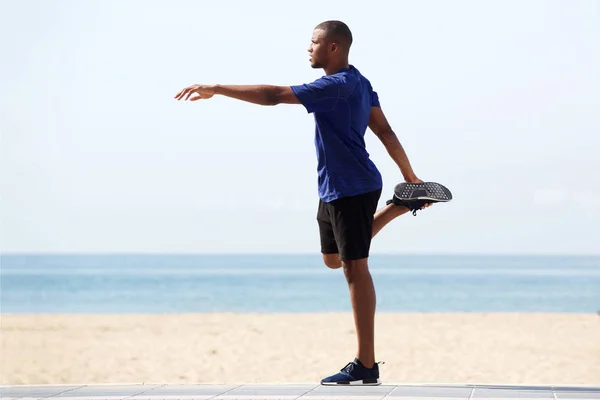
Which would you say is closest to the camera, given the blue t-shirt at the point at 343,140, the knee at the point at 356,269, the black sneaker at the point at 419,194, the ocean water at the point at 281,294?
the blue t-shirt at the point at 343,140

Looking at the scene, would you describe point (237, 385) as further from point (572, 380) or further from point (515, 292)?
point (515, 292)

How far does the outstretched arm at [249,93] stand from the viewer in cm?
458

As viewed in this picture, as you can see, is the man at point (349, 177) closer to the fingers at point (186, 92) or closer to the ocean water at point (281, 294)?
the fingers at point (186, 92)

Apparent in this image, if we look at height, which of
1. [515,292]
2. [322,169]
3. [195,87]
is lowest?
[515,292]

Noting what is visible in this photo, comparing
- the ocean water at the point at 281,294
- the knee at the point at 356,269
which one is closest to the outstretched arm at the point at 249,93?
the knee at the point at 356,269

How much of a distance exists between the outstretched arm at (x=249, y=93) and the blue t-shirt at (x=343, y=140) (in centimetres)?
22

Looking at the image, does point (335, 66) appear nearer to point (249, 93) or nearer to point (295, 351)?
point (249, 93)

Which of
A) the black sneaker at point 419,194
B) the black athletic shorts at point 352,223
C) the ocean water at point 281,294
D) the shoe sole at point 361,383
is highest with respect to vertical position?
the black sneaker at point 419,194

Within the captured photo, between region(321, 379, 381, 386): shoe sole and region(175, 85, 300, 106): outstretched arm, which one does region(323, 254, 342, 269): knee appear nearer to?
region(321, 379, 381, 386): shoe sole

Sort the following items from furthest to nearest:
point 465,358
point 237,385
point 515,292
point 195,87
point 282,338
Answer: point 515,292
point 282,338
point 465,358
point 237,385
point 195,87

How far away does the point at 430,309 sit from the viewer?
31.8m

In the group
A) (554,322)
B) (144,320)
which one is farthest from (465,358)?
(144,320)

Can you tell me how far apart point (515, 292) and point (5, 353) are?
30223 mm

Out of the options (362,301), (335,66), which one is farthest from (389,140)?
(362,301)
